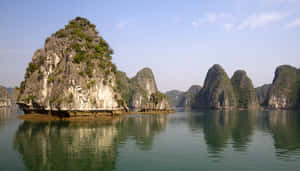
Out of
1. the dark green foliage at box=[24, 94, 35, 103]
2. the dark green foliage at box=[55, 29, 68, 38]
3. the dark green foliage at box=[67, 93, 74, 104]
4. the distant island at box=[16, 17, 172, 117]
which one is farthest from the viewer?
the dark green foliage at box=[55, 29, 68, 38]

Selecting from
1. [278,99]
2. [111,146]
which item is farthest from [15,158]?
[278,99]

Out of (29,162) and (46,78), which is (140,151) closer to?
(29,162)

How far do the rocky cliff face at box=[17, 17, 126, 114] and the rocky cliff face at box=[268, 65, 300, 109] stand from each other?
16242 cm

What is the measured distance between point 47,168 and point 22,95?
4413 centimetres

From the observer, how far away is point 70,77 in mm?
50062

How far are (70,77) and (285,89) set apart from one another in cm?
18072

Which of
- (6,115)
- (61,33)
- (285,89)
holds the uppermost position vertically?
(61,33)

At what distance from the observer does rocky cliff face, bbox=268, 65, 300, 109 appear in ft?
589

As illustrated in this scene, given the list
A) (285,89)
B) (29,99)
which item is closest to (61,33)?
(29,99)

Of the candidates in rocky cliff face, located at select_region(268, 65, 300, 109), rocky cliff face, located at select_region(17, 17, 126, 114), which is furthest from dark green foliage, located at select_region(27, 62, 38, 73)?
rocky cliff face, located at select_region(268, 65, 300, 109)

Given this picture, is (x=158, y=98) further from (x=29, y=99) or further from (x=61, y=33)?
(x=29, y=99)

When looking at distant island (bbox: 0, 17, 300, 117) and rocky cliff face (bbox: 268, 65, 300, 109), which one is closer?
distant island (bbox: 0, 17, 300, 117)

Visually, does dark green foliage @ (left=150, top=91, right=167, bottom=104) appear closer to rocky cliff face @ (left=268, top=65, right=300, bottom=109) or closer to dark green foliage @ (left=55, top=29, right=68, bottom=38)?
dark green foliage @ (left=55, top=29, right=68, bottom=38)

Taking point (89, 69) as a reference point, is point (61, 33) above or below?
above
